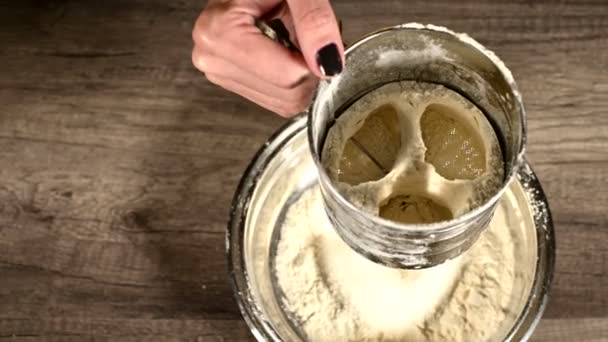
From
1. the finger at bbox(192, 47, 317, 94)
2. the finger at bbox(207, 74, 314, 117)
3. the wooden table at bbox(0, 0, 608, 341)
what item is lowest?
the wooden table at bbox(0, 0, 608, 341)

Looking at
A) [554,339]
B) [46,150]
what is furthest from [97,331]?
[554,339]

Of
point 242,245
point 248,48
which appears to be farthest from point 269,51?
point 242,245

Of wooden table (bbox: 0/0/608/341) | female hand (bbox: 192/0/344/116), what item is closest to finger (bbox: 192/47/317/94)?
female hand (bbox: 192/0/344/116)

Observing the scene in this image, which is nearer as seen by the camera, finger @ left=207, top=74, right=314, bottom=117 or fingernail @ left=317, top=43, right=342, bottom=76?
fingernail @ left=317, top=43, right=342, bottom=76

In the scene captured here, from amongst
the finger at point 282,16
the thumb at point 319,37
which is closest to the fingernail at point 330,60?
the thumb at point 319,37

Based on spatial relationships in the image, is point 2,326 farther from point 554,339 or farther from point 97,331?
point 554,339

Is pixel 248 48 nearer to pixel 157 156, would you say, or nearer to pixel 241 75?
pixel 241 75

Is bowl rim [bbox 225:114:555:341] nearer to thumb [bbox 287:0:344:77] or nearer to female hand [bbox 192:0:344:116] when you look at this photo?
female hand [bbox 192:0:344:116]
